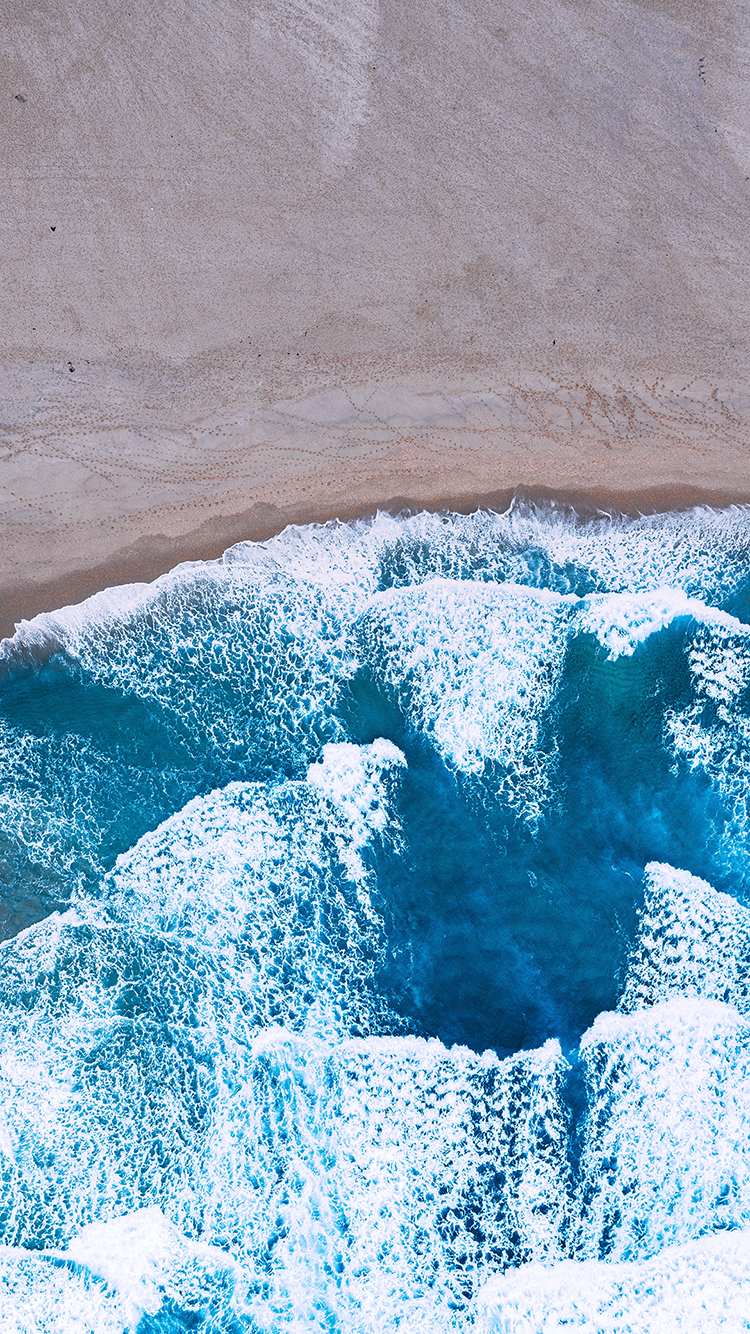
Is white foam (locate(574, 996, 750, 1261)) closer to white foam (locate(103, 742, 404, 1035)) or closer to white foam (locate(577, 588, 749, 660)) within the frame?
white foam (locate(103, 742, 404, 1035))

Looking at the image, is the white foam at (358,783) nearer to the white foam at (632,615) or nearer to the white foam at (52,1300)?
the white foam at (632,615)

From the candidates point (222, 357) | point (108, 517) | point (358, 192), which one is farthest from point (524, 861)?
point (358, 192)

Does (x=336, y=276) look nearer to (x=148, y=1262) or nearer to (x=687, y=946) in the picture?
(x=687, y=946)

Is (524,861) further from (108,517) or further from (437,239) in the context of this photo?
(437,239)

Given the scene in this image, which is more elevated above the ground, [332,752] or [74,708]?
[332,752]

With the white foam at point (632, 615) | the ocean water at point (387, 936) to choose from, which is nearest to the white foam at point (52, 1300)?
the ocean water at point (387, 936)

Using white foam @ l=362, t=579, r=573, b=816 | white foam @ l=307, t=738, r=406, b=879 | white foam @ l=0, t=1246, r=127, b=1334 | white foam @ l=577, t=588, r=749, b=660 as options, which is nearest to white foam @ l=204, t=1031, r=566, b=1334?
white foam @ l=0, t=1246, r=127, b=1334
